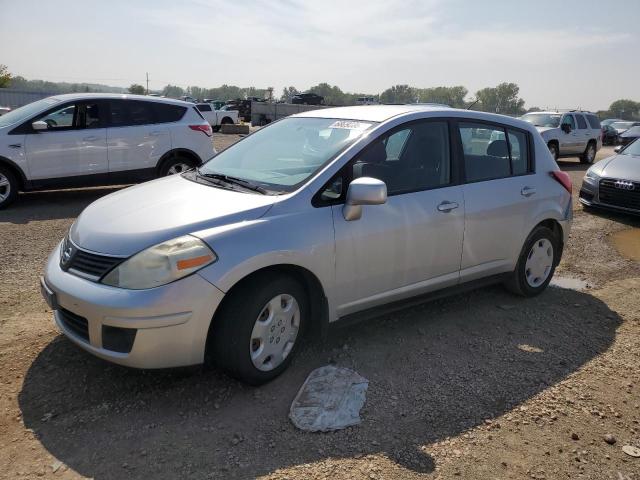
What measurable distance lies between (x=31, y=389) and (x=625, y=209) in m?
8.66

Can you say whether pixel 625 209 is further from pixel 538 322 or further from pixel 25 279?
pixel 25 279

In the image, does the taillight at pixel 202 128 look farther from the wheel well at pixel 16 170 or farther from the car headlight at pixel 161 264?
the car headlight at pixel 161 264

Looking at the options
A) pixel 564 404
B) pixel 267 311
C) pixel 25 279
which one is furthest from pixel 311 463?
pixel 25 279

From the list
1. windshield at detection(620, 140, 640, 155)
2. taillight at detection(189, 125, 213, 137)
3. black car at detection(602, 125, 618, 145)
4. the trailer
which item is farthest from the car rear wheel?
black car at detection(602, 125, 618, 145)

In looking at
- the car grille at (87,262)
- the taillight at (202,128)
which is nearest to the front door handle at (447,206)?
the car grille at (87,262)

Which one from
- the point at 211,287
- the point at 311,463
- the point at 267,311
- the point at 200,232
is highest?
the point at 200,232

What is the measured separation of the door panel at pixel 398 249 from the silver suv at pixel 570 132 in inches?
554

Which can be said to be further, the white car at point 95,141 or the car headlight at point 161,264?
the white car at point 95,141

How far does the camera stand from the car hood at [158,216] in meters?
3.00

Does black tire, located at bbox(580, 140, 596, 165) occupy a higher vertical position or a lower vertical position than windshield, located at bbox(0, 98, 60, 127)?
lower

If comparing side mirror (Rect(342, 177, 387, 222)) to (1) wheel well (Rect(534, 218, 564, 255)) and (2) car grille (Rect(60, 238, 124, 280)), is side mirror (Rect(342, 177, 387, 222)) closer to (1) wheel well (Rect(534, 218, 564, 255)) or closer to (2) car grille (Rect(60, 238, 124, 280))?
(2) car grille (Rect(60, 238, 124, 280))

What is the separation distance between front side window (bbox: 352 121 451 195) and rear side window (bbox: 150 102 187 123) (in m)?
6.30

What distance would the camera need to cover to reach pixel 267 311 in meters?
3.18

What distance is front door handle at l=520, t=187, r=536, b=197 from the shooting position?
467 cm
